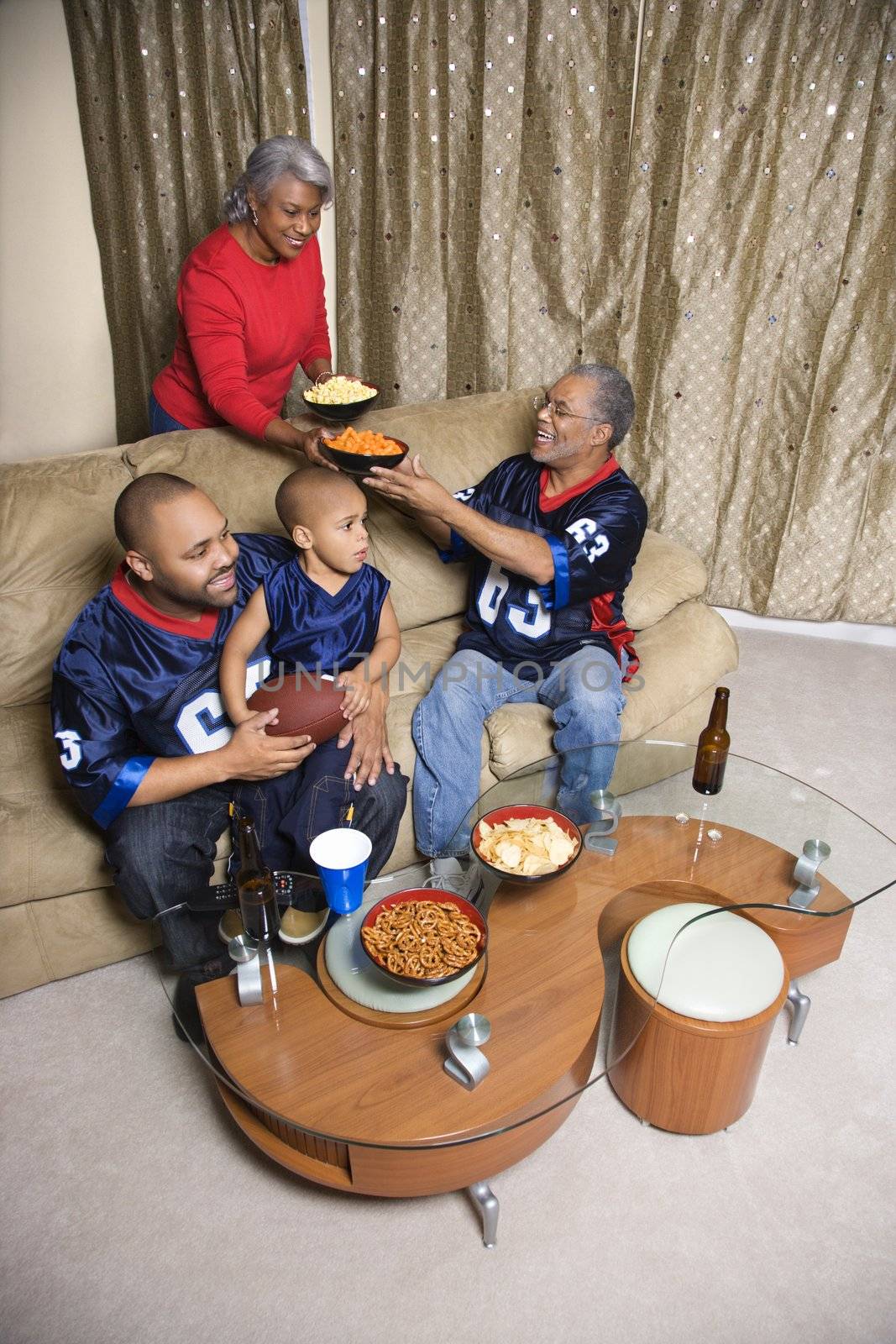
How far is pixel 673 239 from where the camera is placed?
10.4ft

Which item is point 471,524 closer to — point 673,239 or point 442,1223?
point 442,1223

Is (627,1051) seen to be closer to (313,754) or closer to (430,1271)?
(430,1271)

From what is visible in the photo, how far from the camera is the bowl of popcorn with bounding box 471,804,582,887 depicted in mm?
1787

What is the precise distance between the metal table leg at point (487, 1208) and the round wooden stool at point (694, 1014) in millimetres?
310

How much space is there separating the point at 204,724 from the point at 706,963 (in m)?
1.18

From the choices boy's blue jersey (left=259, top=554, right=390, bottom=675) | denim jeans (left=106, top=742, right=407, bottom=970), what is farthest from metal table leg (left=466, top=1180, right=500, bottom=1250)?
boy's blue jersey (left=259, top=554, right=390, bottom=675)

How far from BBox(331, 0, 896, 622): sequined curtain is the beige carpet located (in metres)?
2.06

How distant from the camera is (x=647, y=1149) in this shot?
72.3 inches

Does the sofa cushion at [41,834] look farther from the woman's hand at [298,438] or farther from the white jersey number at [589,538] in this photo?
the white jersey number at [589,538]

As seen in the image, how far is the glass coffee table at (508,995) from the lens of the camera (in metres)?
1.47

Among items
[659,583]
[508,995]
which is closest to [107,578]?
[508,995]

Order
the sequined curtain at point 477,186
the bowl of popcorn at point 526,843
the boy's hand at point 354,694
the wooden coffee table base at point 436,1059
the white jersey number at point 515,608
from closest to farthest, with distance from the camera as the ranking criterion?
the wooden coffee table base at point 436,1059 < the bowl of popcorn at point 526,843 < the boy's hand at point 354,694 < the white jersey number at point 515,608 < the sequined curtain at point 477,186

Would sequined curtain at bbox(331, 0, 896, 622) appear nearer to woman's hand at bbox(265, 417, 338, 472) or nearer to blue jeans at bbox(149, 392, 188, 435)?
blue jeans at bbox(149, 392, 188, 435)

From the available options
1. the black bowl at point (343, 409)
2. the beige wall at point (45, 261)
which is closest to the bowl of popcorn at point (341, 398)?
the black bowl at point (343, 409)
